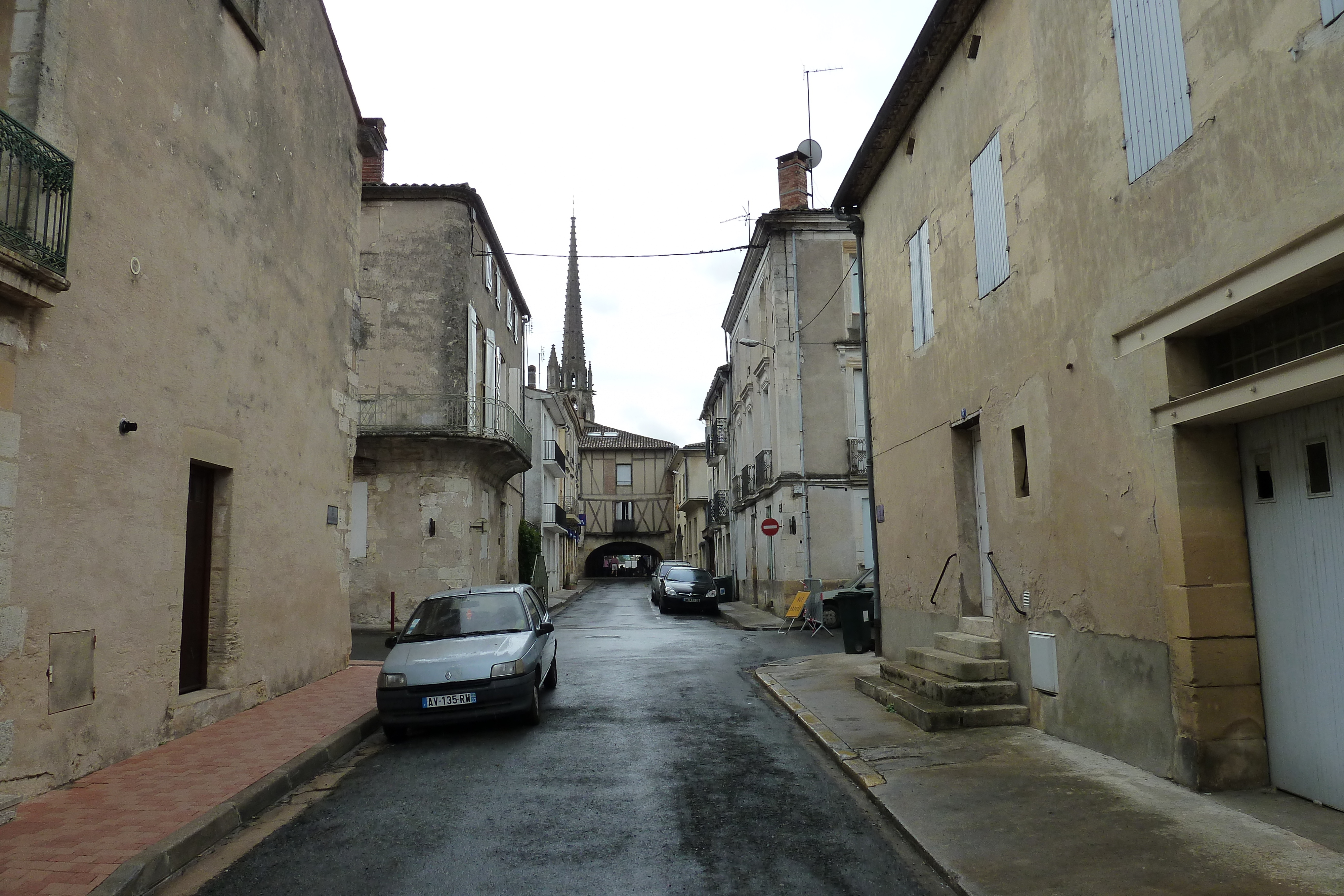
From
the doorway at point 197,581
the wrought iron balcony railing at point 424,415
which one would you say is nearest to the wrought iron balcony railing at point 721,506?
the wrought iron balcony railing at point 424,415

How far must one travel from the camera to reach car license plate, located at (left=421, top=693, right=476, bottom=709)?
784 centimetres

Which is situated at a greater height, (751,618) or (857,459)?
(857,459)

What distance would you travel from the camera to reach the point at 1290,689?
16.9 feet

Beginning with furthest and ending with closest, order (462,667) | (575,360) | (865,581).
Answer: (575,360), (865,581), (462,667)

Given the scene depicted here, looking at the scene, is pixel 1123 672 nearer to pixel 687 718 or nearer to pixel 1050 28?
pixel 687 718

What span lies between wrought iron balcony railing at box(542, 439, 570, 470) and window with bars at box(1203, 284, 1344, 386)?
3198cm

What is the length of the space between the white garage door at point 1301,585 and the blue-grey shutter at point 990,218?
316 centimetres

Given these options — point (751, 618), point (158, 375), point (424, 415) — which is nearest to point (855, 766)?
point (158, 375)

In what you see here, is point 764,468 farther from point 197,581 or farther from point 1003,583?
point 197,581

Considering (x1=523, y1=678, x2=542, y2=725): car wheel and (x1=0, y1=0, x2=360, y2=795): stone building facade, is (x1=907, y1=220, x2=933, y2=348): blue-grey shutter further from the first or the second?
(x1=0, y1=0, x2=360, y2=795): stone building facade

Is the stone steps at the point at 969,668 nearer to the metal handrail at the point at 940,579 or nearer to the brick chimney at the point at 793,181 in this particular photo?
the metal handrail at the point at 940,579

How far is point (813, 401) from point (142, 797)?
63.2ft

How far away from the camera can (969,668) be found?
317 inches

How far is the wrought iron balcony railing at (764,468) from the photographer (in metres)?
24.3
